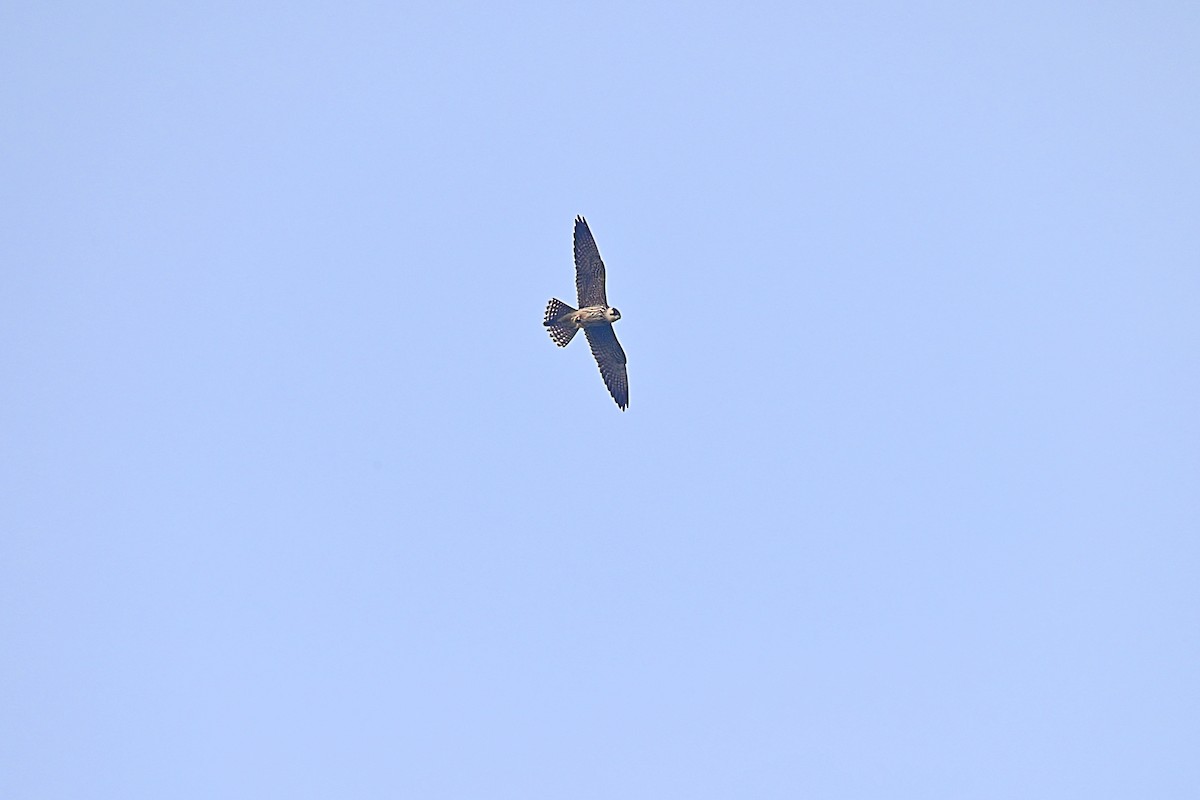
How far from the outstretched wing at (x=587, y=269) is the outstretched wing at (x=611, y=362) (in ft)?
3.46

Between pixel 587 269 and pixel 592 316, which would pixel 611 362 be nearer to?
pixel 592 316

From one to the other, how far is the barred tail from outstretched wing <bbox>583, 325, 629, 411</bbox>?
699 millimetres

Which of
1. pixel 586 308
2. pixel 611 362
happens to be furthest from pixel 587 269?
pixel 611 362

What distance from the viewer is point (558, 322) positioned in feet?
110

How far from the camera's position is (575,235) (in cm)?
3297

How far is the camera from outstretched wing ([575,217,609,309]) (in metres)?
32.9

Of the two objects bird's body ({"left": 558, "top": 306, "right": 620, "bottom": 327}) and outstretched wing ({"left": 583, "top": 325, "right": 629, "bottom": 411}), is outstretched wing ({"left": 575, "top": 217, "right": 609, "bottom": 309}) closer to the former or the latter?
bird's body ({"left": 558, "top": 306, "right": 620, "bottom": 327})

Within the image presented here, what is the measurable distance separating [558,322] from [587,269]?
1.44 meters

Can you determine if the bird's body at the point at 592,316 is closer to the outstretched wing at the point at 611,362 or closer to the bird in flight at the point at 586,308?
the bird in flight at the point at 586,308

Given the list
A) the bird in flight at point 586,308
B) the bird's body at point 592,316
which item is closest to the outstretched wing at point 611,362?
the bird in flight at point 586,308

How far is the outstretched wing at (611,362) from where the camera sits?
113 ft

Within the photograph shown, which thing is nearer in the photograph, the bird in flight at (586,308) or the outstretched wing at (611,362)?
the bird in flight at (586,308)

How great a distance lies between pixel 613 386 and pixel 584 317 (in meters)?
2.66

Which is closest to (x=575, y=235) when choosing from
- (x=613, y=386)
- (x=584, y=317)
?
(x=584, y=317)
